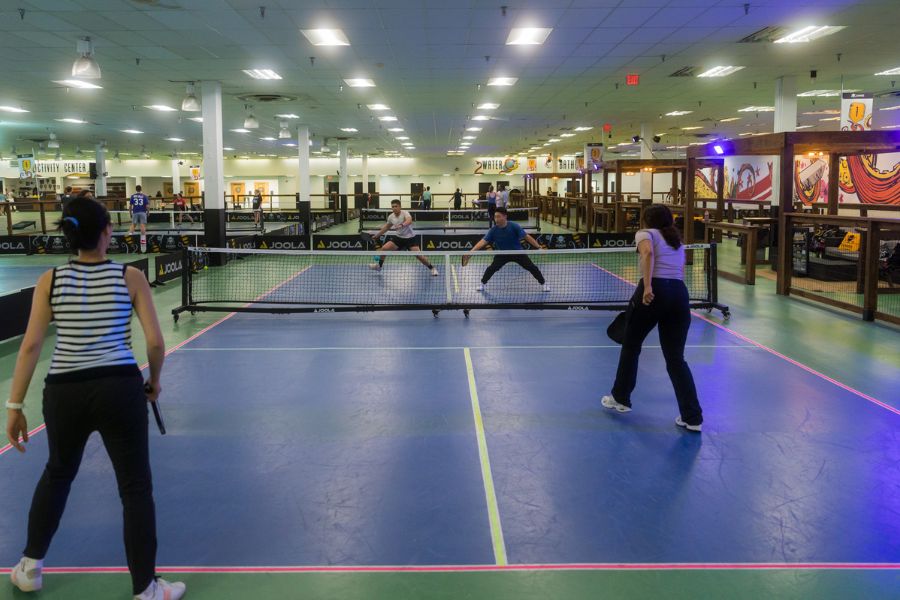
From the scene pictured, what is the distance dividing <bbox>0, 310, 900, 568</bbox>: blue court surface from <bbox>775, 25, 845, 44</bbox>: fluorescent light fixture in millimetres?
7974

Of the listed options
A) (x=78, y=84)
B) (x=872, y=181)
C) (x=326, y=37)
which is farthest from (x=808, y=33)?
(x=78, y=84)

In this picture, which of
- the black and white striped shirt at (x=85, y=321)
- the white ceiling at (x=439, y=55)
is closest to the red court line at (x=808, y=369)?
the white ceiling at (x=439, y=55)

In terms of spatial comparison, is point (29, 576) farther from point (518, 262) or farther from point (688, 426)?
point (518, 262)

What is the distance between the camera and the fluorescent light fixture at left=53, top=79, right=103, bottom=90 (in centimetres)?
1814

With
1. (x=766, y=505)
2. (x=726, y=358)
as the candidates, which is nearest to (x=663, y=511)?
(x=766, y=505)

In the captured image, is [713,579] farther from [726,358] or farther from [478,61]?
[478,61]

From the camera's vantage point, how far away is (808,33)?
13.1 metres

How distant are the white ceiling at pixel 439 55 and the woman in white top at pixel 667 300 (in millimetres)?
6604

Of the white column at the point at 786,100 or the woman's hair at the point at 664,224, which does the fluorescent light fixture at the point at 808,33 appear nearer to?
the white column at the point at 786,100

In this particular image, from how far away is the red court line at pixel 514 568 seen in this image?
11.6 ft

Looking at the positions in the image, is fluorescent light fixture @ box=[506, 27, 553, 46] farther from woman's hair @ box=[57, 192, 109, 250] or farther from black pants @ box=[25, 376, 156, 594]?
black pants @ box=[25, 376, 156, 594]

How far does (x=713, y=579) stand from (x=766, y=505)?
1.06 metres

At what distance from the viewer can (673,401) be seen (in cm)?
643

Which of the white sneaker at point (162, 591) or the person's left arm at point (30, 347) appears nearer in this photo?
the person's left arm at point (30, 347)
